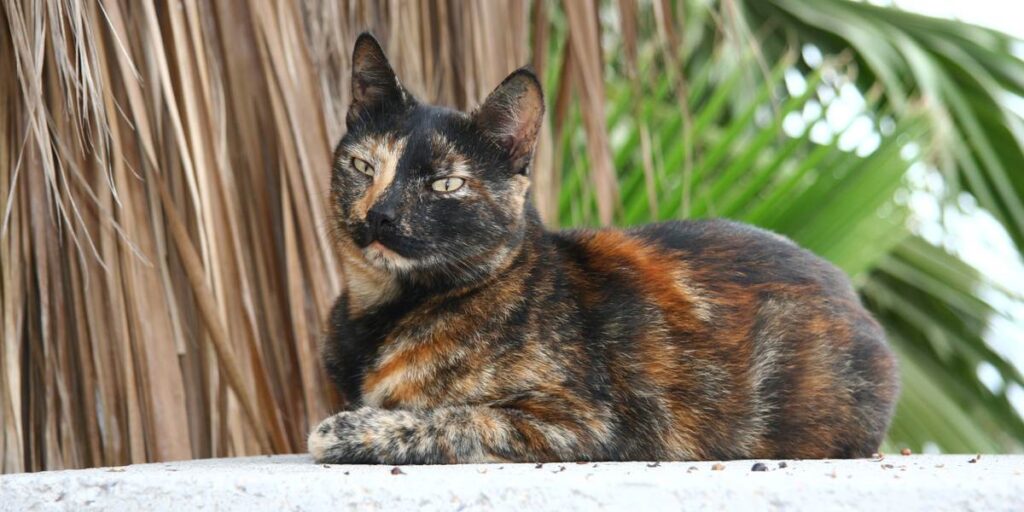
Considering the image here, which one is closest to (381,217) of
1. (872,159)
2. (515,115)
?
(515,115)

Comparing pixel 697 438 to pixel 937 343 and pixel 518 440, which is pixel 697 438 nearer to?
pixel 518 440

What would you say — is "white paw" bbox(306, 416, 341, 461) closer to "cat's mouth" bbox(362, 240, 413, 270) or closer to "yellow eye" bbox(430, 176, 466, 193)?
"cat's mouth" bbox(362, 240, 413, 270)

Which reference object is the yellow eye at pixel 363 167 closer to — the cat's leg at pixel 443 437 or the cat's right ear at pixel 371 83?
the cat's right ear at pixel 371 83

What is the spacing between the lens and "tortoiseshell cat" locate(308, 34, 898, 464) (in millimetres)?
2014

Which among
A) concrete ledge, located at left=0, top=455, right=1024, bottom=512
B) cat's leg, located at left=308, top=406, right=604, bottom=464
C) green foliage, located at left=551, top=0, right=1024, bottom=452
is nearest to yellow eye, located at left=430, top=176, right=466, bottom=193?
cat's leg, located at left=308, top=406, right=604, bottom=464

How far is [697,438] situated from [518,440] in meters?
0.37

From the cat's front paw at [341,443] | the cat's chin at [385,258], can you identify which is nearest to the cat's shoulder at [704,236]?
the cat's chin at [385,258]

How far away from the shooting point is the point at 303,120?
2402mm

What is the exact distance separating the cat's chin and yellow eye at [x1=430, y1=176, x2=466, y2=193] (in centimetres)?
15

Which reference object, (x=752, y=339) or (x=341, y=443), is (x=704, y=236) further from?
(x=341, y=443)

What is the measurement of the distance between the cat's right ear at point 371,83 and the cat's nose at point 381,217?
305mm

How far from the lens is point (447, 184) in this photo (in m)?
2.08

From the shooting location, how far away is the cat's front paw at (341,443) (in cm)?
189

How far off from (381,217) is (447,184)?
0.17 m
